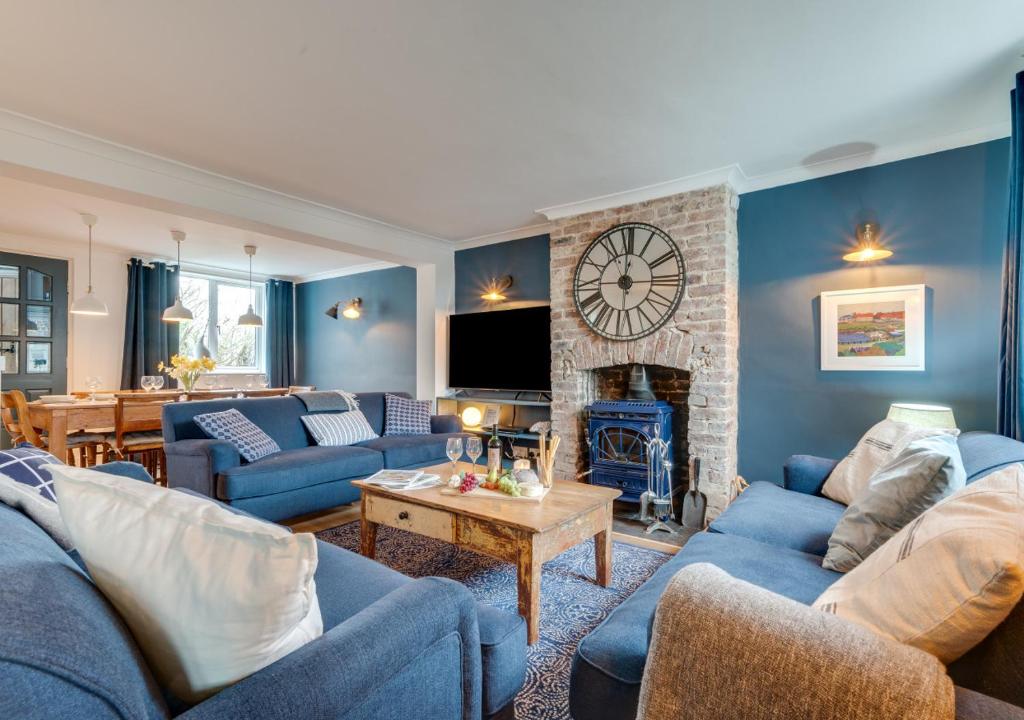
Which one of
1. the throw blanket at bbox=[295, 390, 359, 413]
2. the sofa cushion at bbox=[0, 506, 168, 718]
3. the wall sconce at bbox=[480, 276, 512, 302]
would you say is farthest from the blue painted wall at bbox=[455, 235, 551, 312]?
the sofa cushion at bbox=[0, 506, 168, 718]

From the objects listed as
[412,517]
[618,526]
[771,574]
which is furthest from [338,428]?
[771,574]

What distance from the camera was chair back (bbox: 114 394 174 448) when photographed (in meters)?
3.90

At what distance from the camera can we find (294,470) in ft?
10.7

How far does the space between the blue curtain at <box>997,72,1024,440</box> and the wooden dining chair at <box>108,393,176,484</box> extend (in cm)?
513

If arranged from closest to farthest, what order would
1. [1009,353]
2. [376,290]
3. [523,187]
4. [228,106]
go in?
[1009,353] < [228,106] < [523,187] < [376,290]

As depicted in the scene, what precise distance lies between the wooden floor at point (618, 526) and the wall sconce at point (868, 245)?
2124mm

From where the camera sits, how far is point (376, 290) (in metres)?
6.73

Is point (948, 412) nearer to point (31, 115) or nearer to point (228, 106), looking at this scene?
point (228, 106)

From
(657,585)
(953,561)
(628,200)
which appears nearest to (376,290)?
(628,200)

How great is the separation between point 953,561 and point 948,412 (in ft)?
7.37

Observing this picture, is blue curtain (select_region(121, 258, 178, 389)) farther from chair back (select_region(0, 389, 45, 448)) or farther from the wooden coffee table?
the wooden coffee table

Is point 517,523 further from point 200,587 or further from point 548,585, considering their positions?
point 200,587

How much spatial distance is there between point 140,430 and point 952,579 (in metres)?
4.99

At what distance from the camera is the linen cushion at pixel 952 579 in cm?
75
